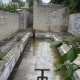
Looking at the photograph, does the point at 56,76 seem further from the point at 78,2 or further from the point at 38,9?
the point at 38,9

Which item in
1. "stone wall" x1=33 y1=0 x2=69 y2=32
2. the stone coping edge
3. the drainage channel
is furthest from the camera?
"stone wall" x1=33 y1=0 x2=69 y2=32

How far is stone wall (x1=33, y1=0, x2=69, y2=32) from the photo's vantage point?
20.3 metres

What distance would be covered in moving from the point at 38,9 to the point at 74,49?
774 inches

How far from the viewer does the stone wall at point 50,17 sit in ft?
66.7

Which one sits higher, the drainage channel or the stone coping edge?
the stone coping edge

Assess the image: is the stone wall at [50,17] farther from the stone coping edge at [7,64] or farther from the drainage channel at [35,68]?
the stone coping edge at [7,64]

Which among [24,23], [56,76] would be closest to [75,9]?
[24,23]

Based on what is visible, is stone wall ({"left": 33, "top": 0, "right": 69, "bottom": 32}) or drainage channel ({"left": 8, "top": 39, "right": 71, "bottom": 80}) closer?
drainage channel ({"left": 8, "top": 39, "right": 71, "bottom": 80})

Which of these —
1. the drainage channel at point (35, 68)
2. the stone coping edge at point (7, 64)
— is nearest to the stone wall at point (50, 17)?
the drainage channel at point (35, 68)

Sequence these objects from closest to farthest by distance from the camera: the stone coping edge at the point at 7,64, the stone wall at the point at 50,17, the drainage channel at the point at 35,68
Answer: the stone coping edge at the point at 7,64, the drainage channel at the point at 35,68, the stone wall at the point at 50,17

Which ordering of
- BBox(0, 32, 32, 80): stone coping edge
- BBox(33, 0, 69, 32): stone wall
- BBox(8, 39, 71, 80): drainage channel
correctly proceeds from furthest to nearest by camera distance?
1. BBox(33, 0, 69, 32): stone wall
2. BBox(8, 39, 71, 80): drainage channel
3. BBox(0, 32, 32, 80): stone coping edge

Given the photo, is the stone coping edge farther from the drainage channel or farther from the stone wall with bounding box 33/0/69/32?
the stone wall with bounding box 33/0/69/32

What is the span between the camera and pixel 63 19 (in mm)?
20609

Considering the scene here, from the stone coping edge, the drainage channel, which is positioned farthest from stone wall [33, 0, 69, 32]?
the stone coping edge
